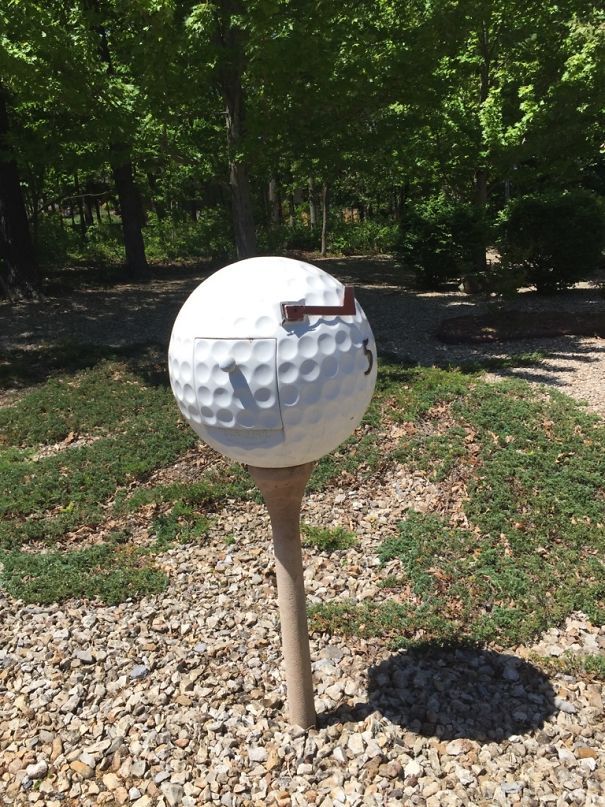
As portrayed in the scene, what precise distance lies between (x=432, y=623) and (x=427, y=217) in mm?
11676

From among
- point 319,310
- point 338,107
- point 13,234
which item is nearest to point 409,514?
point 319,310

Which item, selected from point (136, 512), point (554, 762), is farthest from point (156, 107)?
point (554, 762)

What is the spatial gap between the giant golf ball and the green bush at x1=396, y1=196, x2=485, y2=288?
11.4 meters

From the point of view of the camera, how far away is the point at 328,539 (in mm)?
5086

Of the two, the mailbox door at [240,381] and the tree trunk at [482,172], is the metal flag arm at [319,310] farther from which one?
the tree trunk at [482,172]

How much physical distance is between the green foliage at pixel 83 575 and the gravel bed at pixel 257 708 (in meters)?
0.10

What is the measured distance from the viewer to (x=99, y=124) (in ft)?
31.6

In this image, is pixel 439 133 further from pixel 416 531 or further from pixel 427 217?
pixel 416 531

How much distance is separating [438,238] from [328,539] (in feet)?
35.0

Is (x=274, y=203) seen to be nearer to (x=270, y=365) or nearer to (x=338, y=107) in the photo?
(x=338, y=107)

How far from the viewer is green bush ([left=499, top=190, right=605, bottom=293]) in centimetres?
1277

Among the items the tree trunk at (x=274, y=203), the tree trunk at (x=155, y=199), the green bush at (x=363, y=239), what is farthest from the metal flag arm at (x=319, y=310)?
the tree trunk at (x=155, y=199)

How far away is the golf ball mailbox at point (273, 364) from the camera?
2.46 meters

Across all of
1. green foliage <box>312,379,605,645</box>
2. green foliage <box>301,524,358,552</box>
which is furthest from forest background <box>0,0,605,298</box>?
green foliage <box>301,524,358,552</box>
